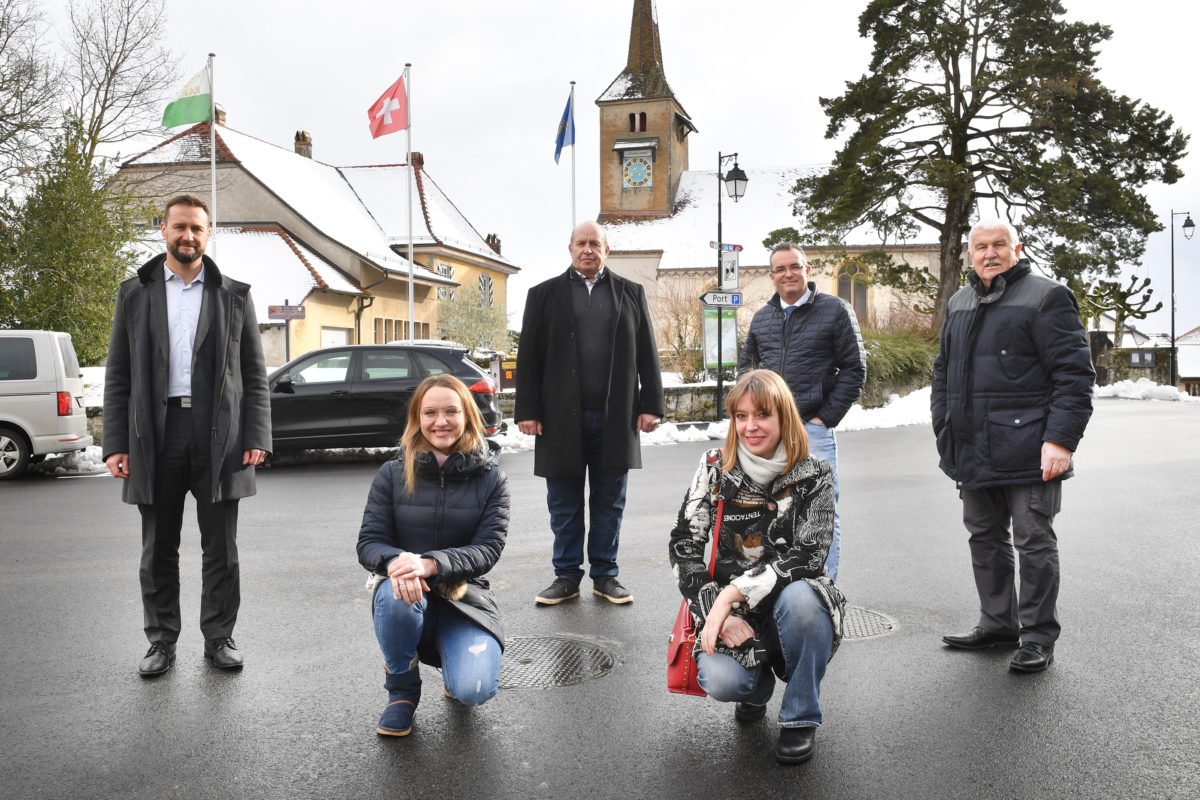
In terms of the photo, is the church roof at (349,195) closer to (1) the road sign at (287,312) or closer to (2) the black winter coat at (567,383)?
(1) the road sign at (287,312)

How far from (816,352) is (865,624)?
1.49m

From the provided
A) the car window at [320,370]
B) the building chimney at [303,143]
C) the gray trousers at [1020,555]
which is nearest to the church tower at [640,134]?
the building chimney at [303,143]

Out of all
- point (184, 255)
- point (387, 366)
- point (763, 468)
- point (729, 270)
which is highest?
point (729, 270)

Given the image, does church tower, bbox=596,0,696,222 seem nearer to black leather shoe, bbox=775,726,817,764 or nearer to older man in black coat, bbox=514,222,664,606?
older man in black coat, bbox=514,222,664,606

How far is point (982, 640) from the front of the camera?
196 inches

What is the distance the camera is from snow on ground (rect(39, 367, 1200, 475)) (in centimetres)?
1372

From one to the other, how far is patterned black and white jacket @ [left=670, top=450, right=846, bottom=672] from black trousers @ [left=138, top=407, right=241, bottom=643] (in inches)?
88.5

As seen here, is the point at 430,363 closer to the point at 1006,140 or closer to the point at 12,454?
the point at 12,454

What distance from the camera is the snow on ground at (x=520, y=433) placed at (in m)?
13.7

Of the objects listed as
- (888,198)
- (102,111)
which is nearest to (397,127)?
(102,111)

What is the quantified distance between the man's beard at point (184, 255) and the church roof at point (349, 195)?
113 ft

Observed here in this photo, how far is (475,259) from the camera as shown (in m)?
48.3

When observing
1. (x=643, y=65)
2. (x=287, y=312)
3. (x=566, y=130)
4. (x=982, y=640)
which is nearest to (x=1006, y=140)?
(x=566, y=130)

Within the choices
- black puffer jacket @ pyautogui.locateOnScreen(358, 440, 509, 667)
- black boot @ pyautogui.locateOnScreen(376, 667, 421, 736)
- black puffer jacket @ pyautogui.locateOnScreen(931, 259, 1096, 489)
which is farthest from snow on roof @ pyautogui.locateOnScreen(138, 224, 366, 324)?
black boot @ pyautogui.locateOnScreen(376, 667, 421, 736)
